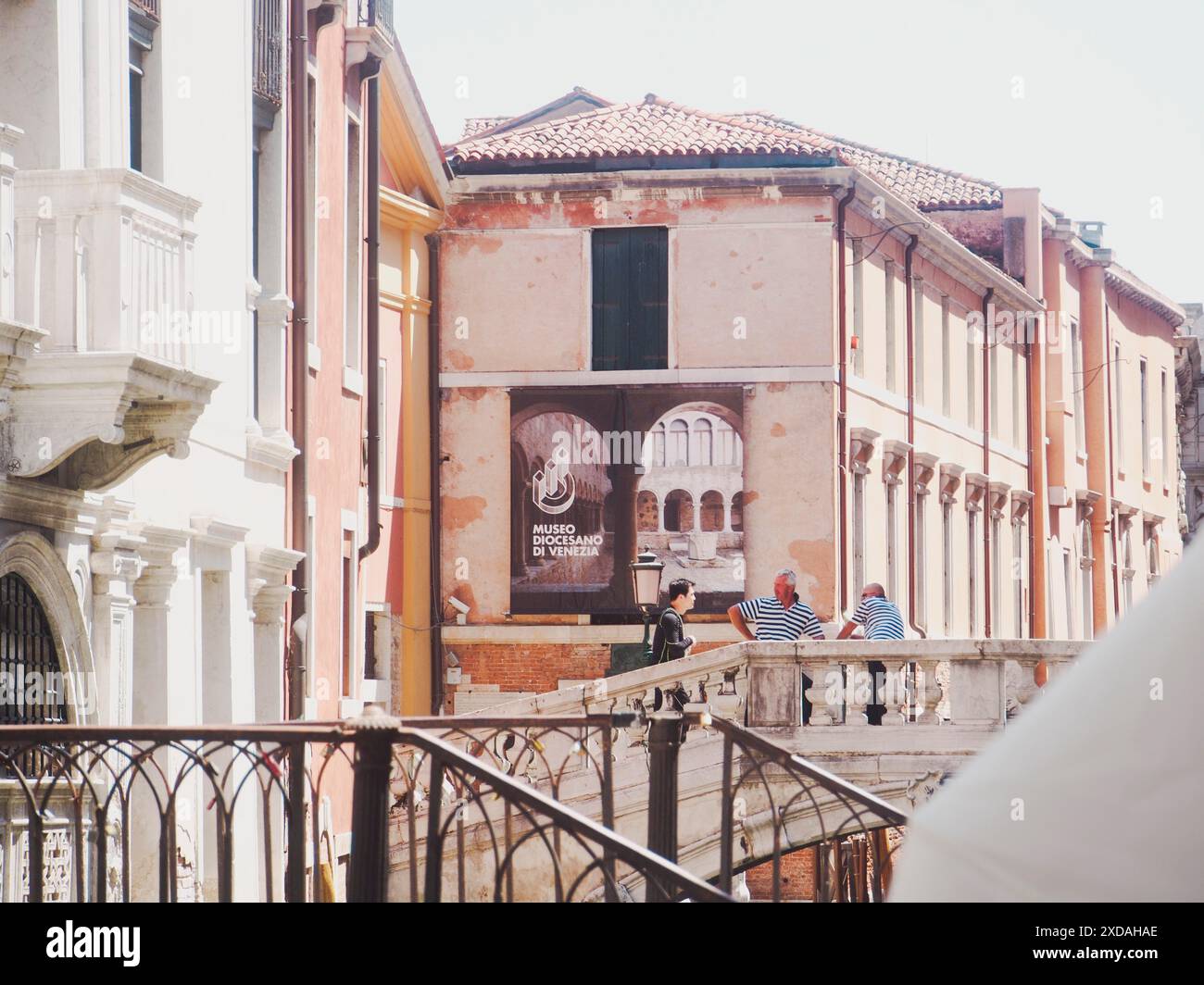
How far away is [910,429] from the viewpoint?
29.9 m

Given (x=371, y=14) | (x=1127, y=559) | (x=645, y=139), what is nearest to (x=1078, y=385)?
(x=1127, y=559)

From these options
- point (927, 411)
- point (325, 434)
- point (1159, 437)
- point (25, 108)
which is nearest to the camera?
point (25, 108)

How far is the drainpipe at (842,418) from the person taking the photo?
85.3 ft

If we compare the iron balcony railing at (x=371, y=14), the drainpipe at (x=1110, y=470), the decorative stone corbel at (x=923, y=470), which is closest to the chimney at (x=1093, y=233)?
the drainpipe at (x=1110, y=470)

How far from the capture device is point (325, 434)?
1772 centimetres

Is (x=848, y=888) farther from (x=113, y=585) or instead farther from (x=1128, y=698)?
(x=1128, y=698)

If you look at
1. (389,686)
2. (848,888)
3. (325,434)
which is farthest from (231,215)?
(848,888)

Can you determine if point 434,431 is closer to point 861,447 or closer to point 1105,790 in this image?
point 861,447

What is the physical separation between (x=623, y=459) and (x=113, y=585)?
45.9 ft

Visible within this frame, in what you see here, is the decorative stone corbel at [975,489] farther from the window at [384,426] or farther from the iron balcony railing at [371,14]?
the iron balcony railing at [371,14]

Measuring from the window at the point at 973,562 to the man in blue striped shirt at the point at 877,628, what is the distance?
544 inches

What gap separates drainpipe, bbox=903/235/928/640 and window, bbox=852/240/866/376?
7.32 ft

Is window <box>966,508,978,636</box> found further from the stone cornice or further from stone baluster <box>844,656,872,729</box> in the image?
the stone cornice
